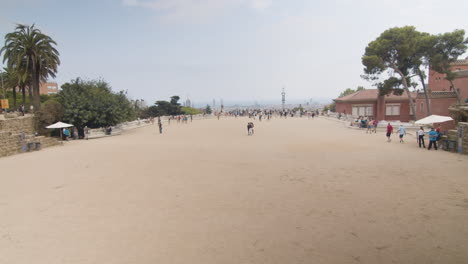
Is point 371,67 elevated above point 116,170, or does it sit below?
above

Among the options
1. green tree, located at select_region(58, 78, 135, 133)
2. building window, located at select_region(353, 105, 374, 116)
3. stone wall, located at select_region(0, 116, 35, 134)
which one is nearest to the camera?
stone wall, located at select_region(0, 116, 35, 134)

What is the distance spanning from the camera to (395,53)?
28109 mm

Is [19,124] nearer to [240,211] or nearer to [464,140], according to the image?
[240,211]

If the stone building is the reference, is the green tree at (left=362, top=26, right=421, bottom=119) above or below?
above

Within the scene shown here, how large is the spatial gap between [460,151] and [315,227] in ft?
39.3

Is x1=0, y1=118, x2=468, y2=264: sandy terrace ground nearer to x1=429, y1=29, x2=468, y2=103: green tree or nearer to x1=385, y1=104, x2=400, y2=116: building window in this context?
x1=429, y1=29, x2=468, y2=103: green tree

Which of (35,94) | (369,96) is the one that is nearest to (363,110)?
(369,96)

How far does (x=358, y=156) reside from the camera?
12977 mm

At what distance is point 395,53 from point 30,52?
37.3m

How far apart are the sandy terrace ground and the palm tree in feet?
59.0

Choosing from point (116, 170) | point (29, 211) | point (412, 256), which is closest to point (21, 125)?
point (116, 170)

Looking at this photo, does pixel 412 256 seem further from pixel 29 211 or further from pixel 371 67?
pixel 371 67

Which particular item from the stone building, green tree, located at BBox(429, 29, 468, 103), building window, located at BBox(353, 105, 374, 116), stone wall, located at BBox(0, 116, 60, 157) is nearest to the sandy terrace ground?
stone wall, located at BBox(0, 116, 60, 157)

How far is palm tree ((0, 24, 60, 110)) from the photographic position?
25.5 metres
